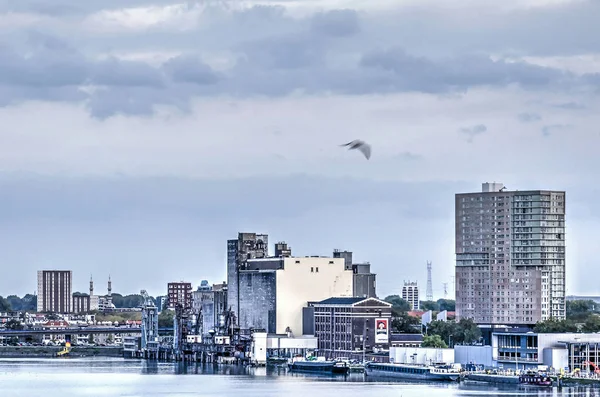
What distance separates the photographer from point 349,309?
7259 inches

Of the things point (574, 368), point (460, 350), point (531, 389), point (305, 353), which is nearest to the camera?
point (531, 389)

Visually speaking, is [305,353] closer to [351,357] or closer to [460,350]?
[351,357]

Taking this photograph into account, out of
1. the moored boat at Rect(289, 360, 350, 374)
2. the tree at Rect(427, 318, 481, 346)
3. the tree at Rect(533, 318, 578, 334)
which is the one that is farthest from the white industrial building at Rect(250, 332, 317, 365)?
the tree at Rect(533, 318, 578, 334)

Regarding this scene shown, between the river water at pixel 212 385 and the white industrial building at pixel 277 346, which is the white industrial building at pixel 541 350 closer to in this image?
the river water at pixel 212 385

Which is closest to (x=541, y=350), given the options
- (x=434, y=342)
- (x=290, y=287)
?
(x=434, y=342)

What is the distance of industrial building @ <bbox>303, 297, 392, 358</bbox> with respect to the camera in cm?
A: 18300

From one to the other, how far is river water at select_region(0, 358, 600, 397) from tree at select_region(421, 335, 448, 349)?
16426mm

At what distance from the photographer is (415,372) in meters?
150

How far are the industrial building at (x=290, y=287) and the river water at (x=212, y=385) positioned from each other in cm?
1726

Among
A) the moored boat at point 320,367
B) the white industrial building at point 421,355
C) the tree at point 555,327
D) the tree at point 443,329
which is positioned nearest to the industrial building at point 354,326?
the tree at point 443,329

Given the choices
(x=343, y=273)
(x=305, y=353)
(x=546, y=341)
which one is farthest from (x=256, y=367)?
(x=546, y=341)

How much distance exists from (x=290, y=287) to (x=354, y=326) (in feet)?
45.2

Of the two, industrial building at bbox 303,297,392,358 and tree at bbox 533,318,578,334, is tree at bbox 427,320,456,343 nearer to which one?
industrial building at bbox 303,297,392,358

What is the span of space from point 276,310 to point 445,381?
5359cm
